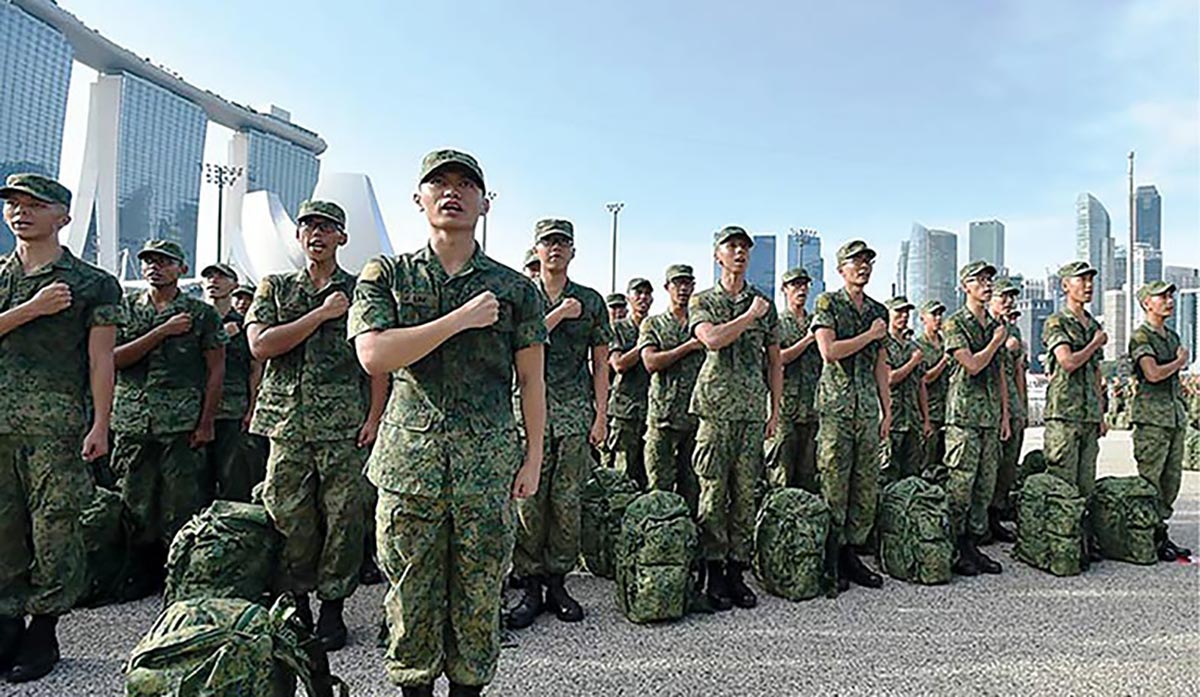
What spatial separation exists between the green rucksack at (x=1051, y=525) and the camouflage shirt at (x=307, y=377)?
14.5 feet

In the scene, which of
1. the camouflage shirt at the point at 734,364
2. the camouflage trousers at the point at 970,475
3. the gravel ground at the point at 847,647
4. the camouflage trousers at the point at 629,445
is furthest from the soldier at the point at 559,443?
the camouflage trousers at the point at 970,475

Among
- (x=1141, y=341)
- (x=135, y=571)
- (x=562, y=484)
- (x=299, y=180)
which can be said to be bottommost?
(x=135, y=571)

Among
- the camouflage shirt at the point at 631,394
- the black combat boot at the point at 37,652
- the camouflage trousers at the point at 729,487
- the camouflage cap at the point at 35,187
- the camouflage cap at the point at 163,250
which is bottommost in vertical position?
the black combat boot at the point at 37,652

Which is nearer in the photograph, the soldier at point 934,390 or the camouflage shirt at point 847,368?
the camouflage shirt at point 847,368

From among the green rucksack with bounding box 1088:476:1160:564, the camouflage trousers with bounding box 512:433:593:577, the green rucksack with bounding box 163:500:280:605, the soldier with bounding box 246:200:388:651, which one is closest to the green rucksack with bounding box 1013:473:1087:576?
the green rucksack with bounding box 1088:476:1160:564

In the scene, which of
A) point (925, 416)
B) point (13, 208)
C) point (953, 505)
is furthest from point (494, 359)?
point (925, 416)

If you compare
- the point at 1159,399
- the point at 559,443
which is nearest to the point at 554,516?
the point at 559,443

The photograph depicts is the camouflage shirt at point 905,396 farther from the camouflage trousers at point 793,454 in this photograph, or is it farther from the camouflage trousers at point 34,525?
the camouflage trousers at point 34,525

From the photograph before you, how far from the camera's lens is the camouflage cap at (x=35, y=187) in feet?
10.7

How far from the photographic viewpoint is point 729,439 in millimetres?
4496

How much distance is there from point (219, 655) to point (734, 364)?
120 inches

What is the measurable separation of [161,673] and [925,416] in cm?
589

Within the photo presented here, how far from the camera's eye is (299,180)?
260 feet

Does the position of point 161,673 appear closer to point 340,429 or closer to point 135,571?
point 340,429
